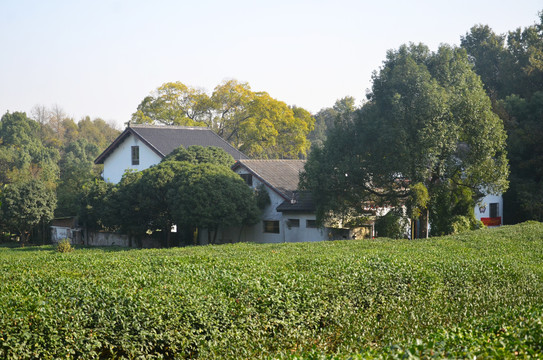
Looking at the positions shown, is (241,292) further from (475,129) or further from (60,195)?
(60,195)

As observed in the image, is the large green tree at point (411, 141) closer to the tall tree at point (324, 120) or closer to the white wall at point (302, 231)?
the white wall at point (302, 231)

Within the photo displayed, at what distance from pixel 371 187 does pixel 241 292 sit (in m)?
15.9

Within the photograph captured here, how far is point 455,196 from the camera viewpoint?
23000 millimetres

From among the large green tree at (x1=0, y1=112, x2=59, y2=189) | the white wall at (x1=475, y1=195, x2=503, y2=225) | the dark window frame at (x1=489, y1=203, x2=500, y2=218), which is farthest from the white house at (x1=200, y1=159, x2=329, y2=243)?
the large green tree at (x1=0, y1=112, x2=59, y2=189)

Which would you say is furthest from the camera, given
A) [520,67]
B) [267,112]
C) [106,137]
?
[106,137]

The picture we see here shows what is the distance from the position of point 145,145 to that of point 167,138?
1648mm

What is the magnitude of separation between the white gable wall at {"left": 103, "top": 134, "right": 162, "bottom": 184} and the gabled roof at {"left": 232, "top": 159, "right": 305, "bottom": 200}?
23.8 ft

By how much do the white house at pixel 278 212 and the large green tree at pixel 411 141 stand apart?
8.58ft

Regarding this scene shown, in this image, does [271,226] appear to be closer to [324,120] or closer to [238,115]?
[238,115]

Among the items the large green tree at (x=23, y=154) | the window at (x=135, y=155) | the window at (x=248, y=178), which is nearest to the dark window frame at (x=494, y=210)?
the window at (x=248, y=178)

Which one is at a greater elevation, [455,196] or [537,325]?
[455,196]

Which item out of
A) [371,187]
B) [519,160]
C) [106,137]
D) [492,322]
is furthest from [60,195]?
[106,137]

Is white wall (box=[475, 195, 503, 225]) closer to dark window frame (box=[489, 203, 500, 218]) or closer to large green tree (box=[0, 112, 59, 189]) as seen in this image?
dark window frame (box=[489, 203, 500, 218])

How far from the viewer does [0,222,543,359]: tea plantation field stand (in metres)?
5.66
